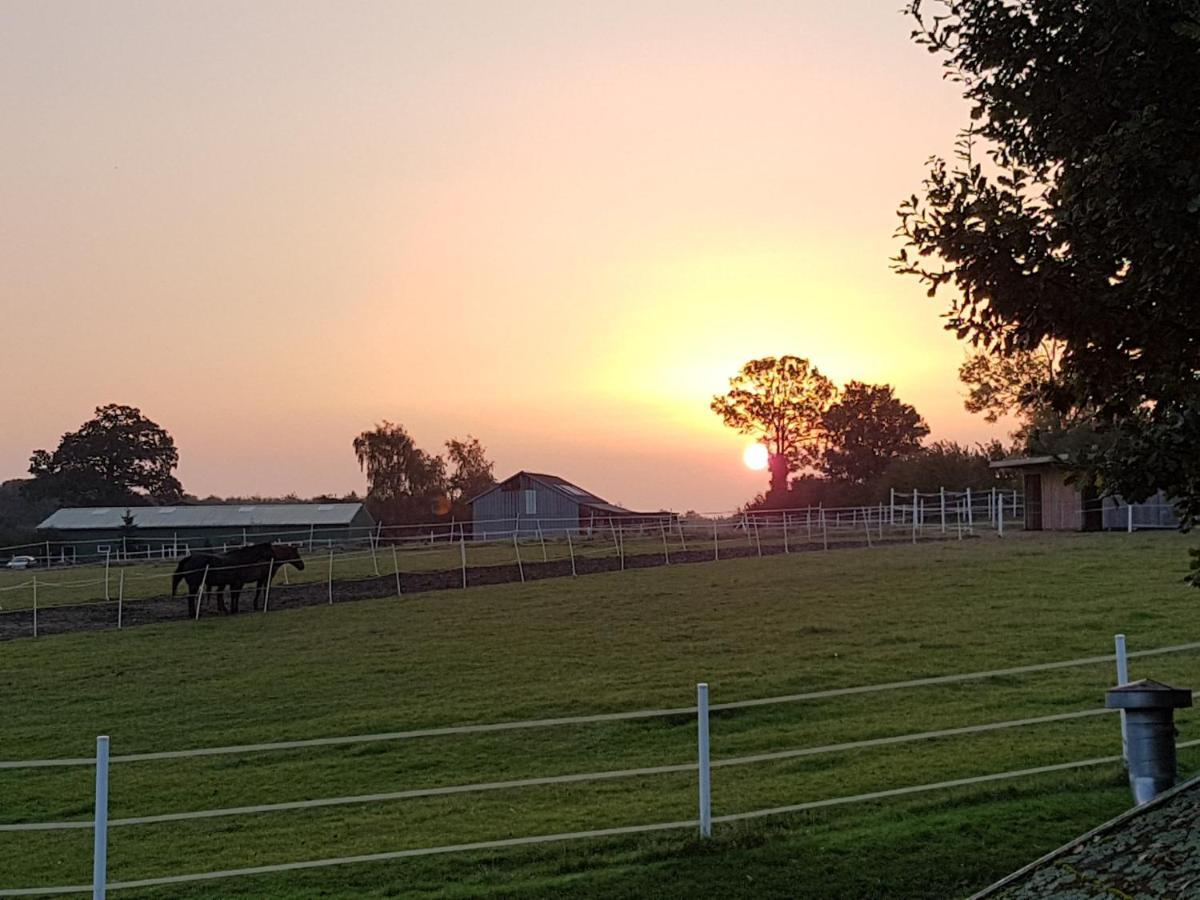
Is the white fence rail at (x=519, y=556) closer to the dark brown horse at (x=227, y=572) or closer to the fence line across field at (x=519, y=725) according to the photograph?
the dark brown horse at (x=227, y=572)

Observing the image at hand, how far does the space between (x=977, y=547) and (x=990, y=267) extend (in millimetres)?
27595

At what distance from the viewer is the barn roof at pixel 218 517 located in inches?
2584

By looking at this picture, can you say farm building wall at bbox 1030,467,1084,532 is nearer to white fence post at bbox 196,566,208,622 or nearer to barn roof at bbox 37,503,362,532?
white fence post at bbox 196,566,208,622

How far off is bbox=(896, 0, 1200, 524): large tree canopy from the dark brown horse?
890 inches

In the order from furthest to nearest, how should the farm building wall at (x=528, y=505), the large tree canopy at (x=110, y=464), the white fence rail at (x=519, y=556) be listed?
the large tree canopy at (x=110, y=464) → the farm building wall at (x=528, y=505) → the white fence rail at (x=519, y=556)

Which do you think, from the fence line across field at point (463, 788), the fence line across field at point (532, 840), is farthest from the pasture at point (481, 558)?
the fence line across field at point (532, 840)

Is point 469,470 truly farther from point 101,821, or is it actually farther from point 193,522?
point 101,821

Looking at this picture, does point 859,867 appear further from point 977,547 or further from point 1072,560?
point 977,547

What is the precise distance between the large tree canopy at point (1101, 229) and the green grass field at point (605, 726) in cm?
298

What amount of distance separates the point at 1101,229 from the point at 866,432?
6660 centimetres

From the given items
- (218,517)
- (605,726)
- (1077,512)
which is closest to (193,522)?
(218,517)

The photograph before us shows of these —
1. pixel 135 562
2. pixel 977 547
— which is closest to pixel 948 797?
pixel 977 547

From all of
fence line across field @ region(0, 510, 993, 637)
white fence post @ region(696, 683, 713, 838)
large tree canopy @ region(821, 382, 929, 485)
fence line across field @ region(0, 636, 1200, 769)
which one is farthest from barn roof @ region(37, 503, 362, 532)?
white fence post @ region(696, 683, 713, 838)

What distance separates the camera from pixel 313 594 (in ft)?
91.6
